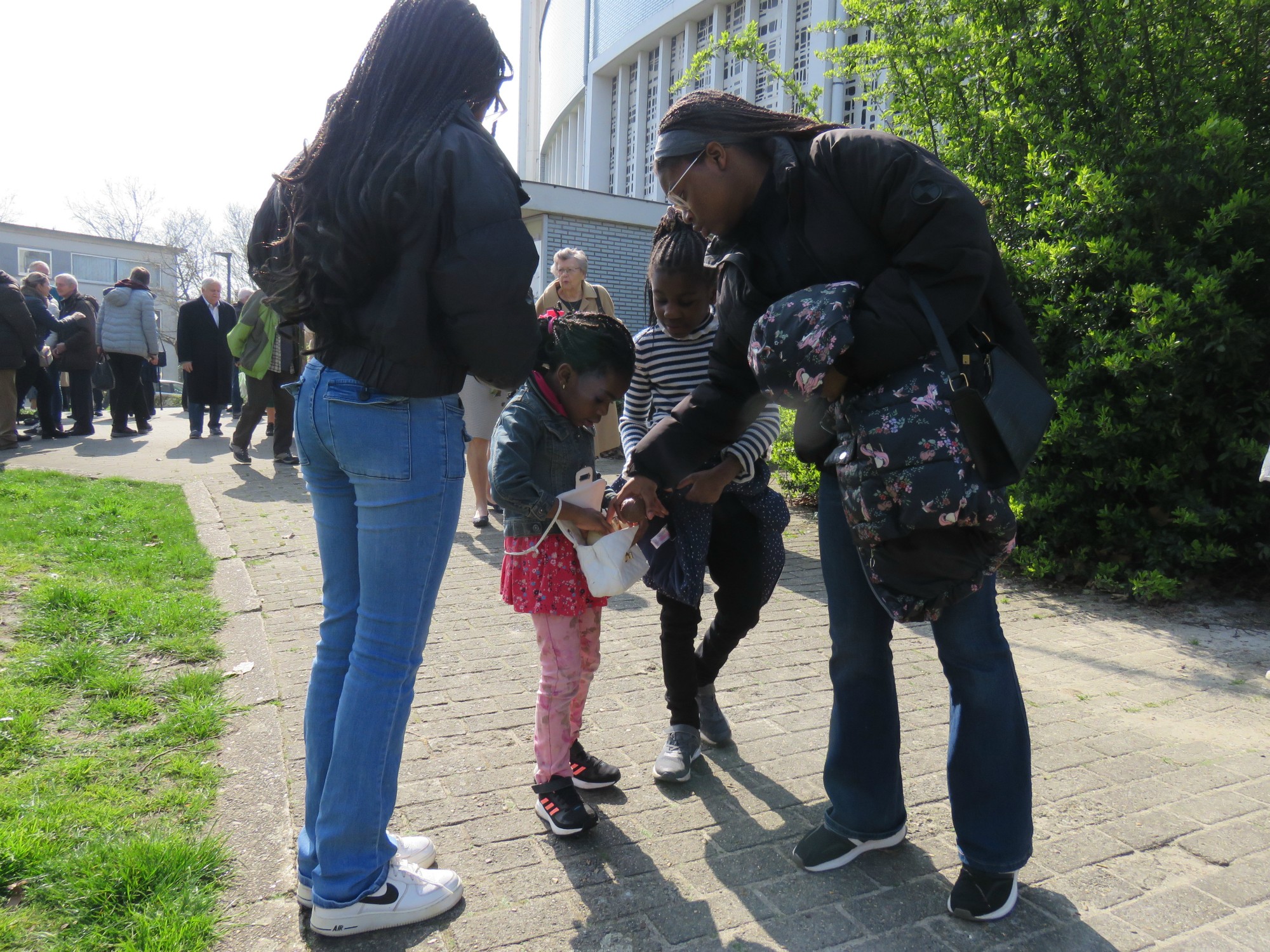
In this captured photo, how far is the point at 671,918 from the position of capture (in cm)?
234

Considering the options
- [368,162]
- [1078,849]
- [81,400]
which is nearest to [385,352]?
[368,162]

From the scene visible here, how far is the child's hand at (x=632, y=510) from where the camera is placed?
8.86ft

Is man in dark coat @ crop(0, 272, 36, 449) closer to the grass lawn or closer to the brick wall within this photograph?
the grass lawn

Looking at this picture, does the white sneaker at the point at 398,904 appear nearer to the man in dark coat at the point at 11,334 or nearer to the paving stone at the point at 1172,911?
the paving stone at the point at 1172,911

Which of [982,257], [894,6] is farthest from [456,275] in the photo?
[894,6]

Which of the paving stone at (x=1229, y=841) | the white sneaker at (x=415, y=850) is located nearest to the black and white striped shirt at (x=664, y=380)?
the white sneaker at (x=415, y=850)

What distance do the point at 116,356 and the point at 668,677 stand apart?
1208 cm

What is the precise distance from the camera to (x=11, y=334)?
1039 cm

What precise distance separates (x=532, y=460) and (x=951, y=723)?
1.40 m

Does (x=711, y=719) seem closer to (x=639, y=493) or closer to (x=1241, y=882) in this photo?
(x=639, y=493)

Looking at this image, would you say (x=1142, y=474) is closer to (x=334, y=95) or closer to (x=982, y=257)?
(x=982, y=257)

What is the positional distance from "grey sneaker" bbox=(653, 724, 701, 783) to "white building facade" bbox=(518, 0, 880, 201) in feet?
41.1

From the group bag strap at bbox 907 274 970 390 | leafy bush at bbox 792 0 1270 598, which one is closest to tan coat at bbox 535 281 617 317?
leafy bush at bbox 792 0 1270 598

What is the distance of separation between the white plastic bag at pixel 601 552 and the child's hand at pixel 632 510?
45mm
